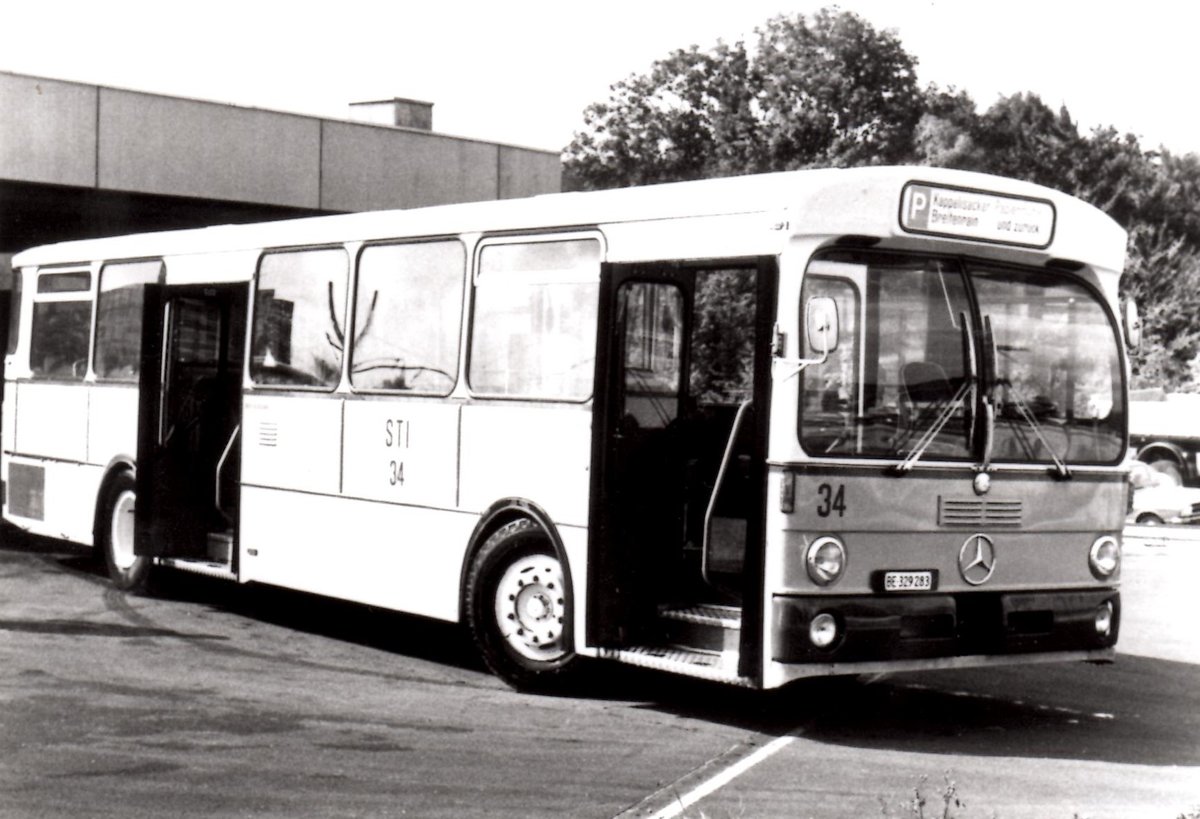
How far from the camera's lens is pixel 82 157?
24.7 m

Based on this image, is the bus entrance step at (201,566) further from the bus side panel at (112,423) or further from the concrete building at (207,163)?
the concrete building at (207,163)

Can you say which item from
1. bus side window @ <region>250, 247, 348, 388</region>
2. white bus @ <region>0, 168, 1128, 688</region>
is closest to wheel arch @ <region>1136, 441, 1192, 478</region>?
white bus @ <region>0, 168, 1128, 688</region>

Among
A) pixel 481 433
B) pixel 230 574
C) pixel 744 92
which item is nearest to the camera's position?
pixel 481 433

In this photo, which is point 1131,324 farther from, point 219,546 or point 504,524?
point 219,546

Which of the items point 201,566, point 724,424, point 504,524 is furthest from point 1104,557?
point 201,566

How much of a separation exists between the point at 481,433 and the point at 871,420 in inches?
107

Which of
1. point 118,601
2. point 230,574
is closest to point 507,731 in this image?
point 230,574

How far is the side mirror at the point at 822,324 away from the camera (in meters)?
8.87

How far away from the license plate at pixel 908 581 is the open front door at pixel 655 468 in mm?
816

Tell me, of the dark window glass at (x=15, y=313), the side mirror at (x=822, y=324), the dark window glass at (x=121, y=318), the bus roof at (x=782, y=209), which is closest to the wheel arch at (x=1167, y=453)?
the dark window glass at (x=15, y=313)

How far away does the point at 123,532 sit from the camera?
15.1 m

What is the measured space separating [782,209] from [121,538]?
7.83m

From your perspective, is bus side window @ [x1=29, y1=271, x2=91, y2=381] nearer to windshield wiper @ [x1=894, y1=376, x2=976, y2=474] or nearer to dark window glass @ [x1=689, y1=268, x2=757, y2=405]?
dark window glass @ [x1=689, y1=268, x2=757, y2=405]

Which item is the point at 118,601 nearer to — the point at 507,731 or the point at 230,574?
the point at 230,574
